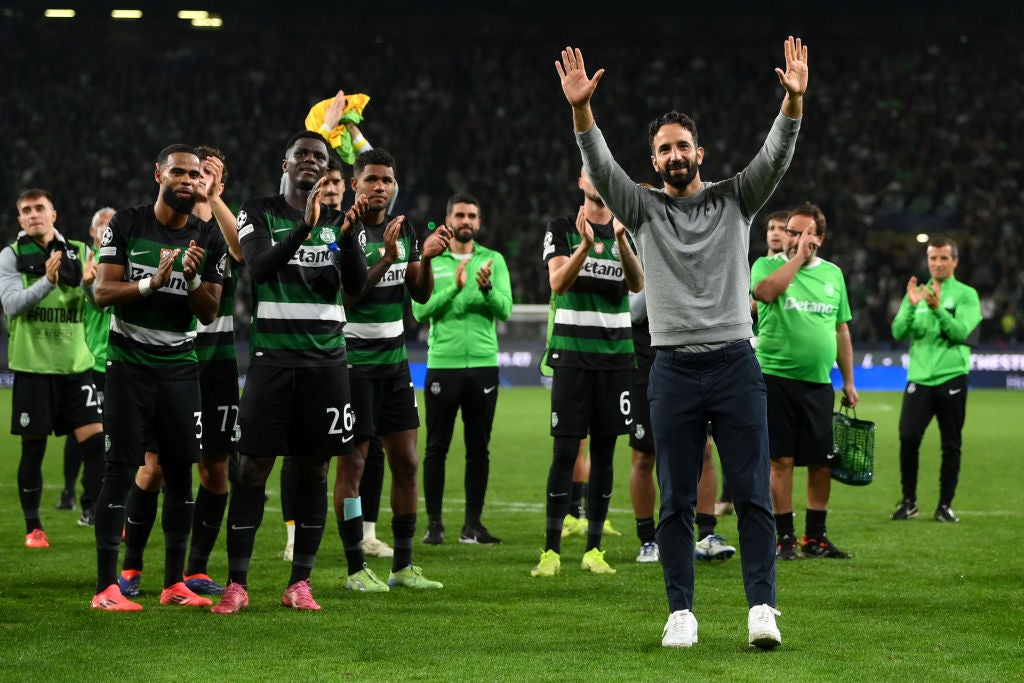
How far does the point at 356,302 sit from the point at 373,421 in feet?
2.22

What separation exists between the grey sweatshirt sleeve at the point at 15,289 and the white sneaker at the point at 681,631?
4741mm

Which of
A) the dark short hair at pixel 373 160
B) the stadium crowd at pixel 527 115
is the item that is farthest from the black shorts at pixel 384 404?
the stadium crowd at pixel 527 115

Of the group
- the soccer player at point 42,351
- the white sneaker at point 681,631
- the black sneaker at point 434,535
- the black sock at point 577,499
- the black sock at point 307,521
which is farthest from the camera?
the black sock at point 577,499

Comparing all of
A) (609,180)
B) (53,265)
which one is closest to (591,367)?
(609,180)

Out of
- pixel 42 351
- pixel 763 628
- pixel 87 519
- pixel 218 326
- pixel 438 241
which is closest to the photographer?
pixel 763 628

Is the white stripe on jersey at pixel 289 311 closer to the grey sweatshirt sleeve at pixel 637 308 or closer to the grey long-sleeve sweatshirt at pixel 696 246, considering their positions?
the grey long-sleeve sweatshirt at pixel 696 246

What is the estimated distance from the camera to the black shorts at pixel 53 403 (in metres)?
9.02

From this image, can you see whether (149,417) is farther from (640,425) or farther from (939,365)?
(939,365)

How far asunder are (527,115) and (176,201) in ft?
105

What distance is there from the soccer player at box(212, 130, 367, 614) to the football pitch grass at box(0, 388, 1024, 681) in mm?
429

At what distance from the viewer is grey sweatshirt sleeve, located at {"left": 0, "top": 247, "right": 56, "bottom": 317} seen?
850 cm

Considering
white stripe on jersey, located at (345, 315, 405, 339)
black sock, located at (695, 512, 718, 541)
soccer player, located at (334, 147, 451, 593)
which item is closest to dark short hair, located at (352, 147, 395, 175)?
soccer player, located at (334, 147, 451, 593)

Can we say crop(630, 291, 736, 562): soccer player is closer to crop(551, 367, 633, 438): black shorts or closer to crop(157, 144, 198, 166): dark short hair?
crop(551, 367, 633, 438): black shorts

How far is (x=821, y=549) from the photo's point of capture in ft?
27.6
